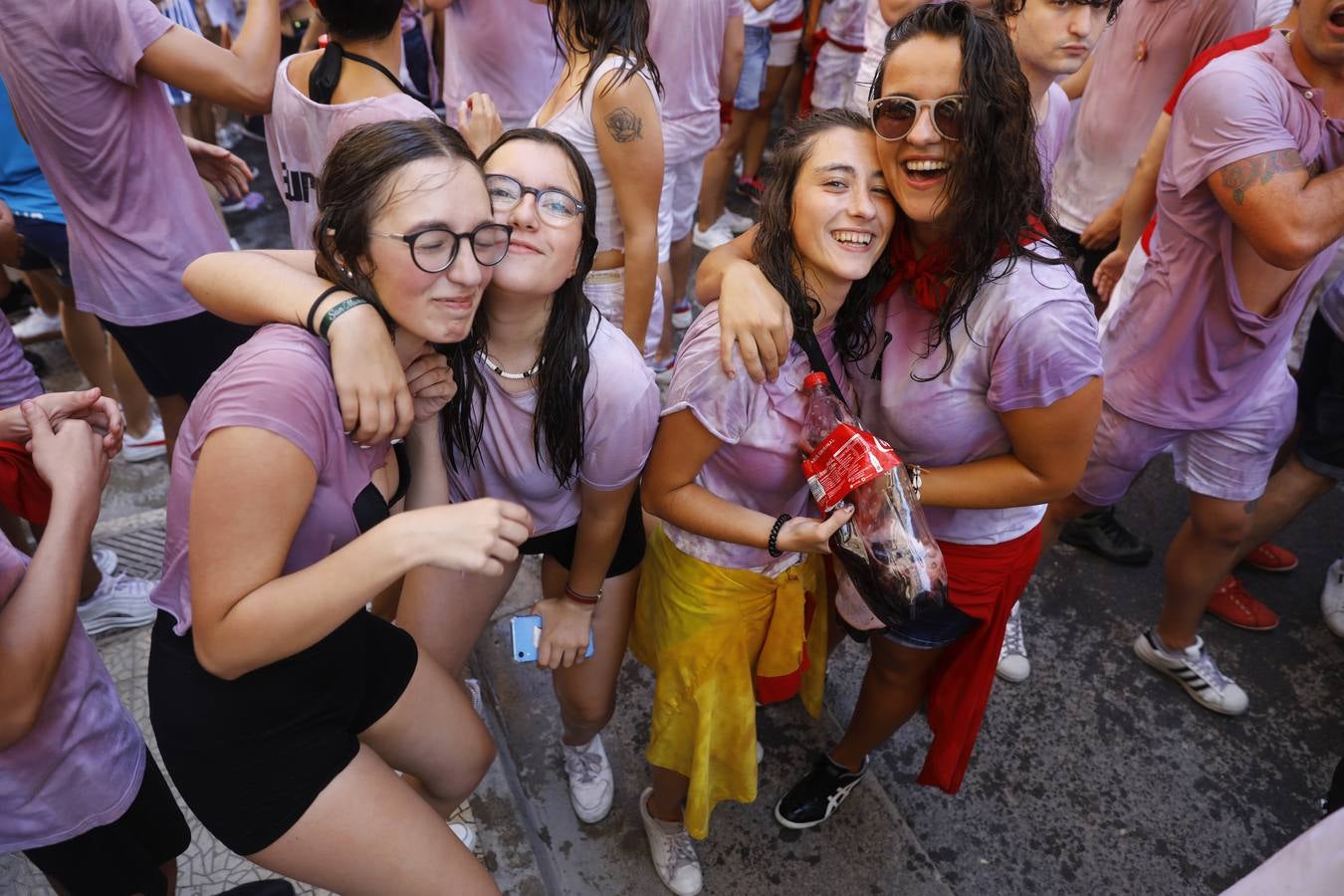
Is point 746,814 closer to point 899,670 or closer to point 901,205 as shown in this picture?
point 899,670

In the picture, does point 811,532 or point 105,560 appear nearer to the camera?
point 811,532

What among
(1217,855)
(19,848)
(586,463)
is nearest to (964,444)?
(586,463)

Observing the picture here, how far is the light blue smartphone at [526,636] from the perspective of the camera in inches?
84.9

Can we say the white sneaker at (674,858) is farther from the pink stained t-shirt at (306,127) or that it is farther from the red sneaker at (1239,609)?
the red sneaker at (1239,609)

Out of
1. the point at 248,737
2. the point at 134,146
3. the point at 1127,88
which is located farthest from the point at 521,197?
the point at 1127,88

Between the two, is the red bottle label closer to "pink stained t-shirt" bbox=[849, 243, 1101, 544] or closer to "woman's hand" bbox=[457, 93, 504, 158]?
"pink stained t-shirt" bbox=[849, 243, 1101, 544]

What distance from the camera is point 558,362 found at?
6.33 ft

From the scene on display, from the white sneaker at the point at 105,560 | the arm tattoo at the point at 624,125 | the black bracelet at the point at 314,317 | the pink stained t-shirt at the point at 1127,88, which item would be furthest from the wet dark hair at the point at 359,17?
the pink stained t-shirt at the point at 1127,88

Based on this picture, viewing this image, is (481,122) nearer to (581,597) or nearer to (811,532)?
(581,597)

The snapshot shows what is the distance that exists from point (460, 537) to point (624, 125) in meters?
1.73

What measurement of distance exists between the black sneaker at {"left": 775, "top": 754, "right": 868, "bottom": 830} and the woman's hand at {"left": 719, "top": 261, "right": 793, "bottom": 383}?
4.62ft

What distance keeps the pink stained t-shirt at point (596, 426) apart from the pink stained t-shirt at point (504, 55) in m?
2.07

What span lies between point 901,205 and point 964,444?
0.56 meters

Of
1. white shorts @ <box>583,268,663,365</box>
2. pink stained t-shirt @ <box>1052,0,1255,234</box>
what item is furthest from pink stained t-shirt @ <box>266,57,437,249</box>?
pink stained t-shirt @ <box>1052,0,1255,234</box>
